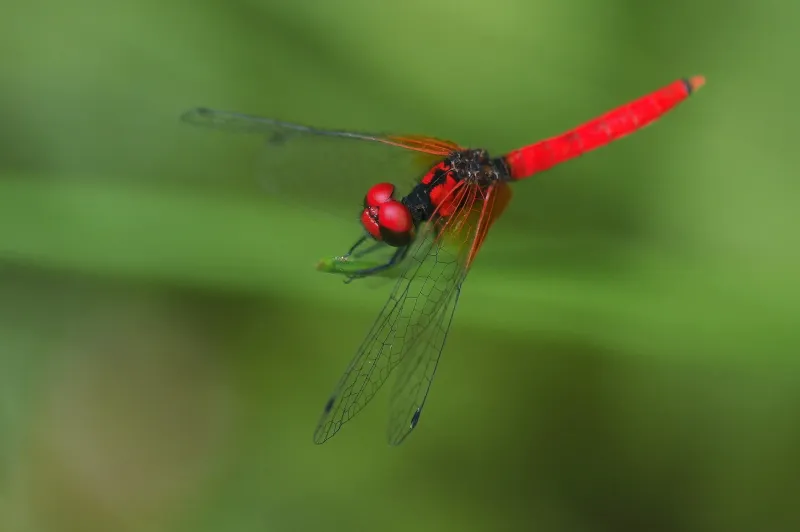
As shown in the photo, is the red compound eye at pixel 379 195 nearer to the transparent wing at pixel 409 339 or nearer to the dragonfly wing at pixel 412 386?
the transparent wing at pixel 409 339

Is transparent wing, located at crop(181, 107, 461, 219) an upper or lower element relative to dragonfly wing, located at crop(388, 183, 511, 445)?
upper

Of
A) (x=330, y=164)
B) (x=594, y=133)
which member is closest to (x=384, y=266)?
(x=330, y=164)

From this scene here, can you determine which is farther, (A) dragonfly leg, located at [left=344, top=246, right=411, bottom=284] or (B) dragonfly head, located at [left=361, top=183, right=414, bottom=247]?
(B) dragonfly head, located at [left=361, top=183, right=414, bottom=247]

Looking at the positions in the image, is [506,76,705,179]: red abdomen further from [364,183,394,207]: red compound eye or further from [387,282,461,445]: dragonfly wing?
[387,282,461,445]: dragonfly wing

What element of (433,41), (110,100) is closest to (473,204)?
(433,41)

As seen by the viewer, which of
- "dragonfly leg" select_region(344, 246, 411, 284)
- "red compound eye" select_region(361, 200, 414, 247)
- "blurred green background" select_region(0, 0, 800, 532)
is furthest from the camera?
"blurred green background" select_region(0, 0, 800, 532)

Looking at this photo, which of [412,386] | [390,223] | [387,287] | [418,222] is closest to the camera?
[412,386]

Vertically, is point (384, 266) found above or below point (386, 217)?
below

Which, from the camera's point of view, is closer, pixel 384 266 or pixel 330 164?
pixel 384 266

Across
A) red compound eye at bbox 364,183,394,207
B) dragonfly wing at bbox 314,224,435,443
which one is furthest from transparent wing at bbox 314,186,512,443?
red compound eye at bbox 364,183,394,207

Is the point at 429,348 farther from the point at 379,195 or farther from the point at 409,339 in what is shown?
the point at 379,195
